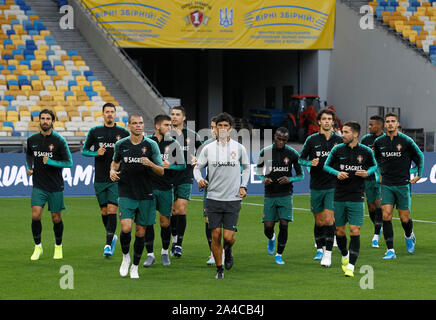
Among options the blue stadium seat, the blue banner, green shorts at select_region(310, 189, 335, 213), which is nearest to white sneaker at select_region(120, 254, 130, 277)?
green shorts at select_region(310, 189, 335, 213)

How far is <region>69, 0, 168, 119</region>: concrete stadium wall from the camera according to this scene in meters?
31.9

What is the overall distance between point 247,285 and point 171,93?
38.7 m

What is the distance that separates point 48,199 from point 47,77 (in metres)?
19.6

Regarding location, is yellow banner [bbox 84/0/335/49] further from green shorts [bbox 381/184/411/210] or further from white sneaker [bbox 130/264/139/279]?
white sneaker [bbox 130/264/139/279]

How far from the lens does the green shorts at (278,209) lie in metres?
12.9

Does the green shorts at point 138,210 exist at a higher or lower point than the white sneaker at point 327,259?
higher

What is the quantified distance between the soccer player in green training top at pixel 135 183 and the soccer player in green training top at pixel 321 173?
2900 millimetres

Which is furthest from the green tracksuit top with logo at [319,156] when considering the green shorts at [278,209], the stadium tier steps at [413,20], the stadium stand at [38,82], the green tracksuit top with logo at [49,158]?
the stadium tier steps at [413,20]

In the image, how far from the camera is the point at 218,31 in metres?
35.4

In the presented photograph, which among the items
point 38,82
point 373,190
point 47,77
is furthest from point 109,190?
point 47,77

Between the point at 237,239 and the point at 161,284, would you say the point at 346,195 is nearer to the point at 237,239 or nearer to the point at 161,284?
the point at 161,284

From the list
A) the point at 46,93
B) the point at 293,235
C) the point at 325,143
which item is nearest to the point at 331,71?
the point at 46,93

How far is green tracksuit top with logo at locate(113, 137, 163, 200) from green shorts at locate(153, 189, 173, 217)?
1.49 m

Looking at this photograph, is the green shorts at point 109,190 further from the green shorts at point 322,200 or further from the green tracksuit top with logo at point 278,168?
the green shorts at point 322,200
